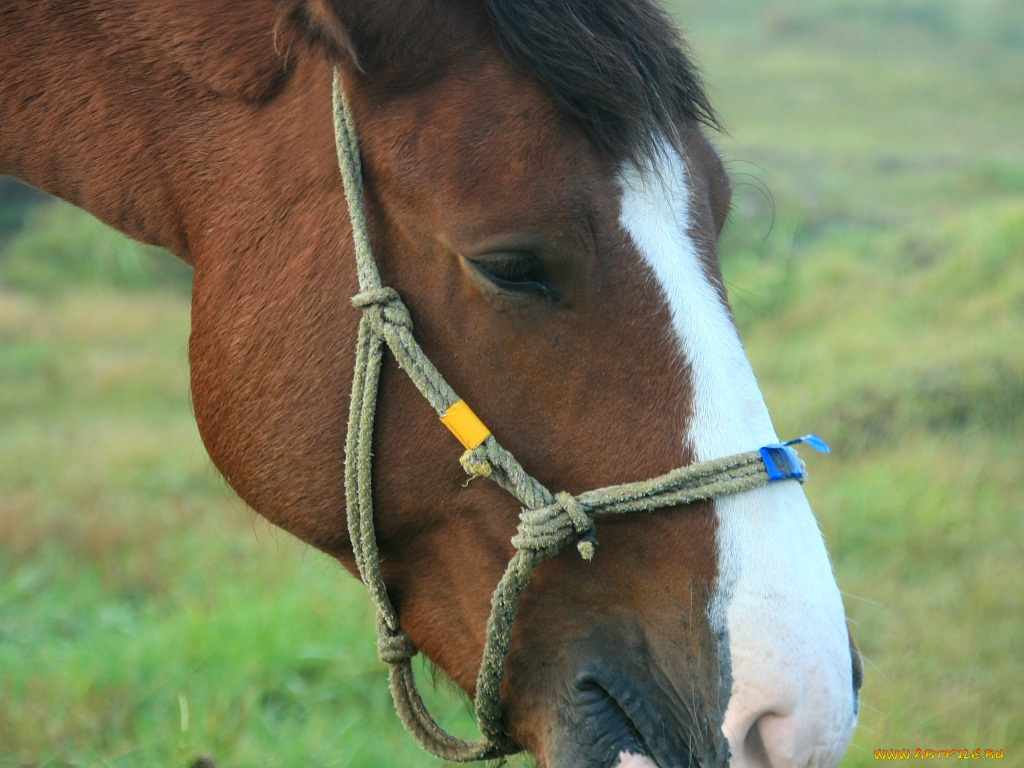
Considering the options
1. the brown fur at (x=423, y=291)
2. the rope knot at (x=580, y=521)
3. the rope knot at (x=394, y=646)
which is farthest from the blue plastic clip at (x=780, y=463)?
the rope knot at (x=394, y=646)

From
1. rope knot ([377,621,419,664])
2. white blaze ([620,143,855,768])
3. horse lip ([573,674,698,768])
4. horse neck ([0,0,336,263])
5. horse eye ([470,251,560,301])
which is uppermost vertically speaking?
horse neck ([0,0,336,263])

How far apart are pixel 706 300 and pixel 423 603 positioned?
0.73 metres

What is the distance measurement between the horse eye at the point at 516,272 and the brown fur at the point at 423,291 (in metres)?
0.02

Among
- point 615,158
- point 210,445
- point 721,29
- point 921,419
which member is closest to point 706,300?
point 615,158

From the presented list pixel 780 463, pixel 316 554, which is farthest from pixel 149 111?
pixel 316 554

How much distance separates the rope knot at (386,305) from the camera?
160cm

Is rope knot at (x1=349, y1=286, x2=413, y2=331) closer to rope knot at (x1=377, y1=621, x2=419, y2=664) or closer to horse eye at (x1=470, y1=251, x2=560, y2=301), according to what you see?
horse eye at (x1=470, y1=251, x2=560, y2=301)

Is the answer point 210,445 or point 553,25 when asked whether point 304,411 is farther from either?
point 553,25

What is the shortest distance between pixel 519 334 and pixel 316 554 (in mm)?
3020

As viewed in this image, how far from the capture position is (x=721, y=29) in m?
19.4

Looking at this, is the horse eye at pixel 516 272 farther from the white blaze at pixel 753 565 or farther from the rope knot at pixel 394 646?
the rope knot at pixel 394 646

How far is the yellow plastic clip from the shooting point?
158 cm

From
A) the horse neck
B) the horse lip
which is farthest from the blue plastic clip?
the horse neck

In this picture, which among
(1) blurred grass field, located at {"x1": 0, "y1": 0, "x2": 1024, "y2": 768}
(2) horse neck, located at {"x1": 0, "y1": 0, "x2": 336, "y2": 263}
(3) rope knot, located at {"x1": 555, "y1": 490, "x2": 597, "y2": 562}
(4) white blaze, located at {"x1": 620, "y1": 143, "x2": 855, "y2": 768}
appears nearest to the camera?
(4) white blaze, located at {"x1": 620, "y1": 143, "x2": 855, "y2": 768}
